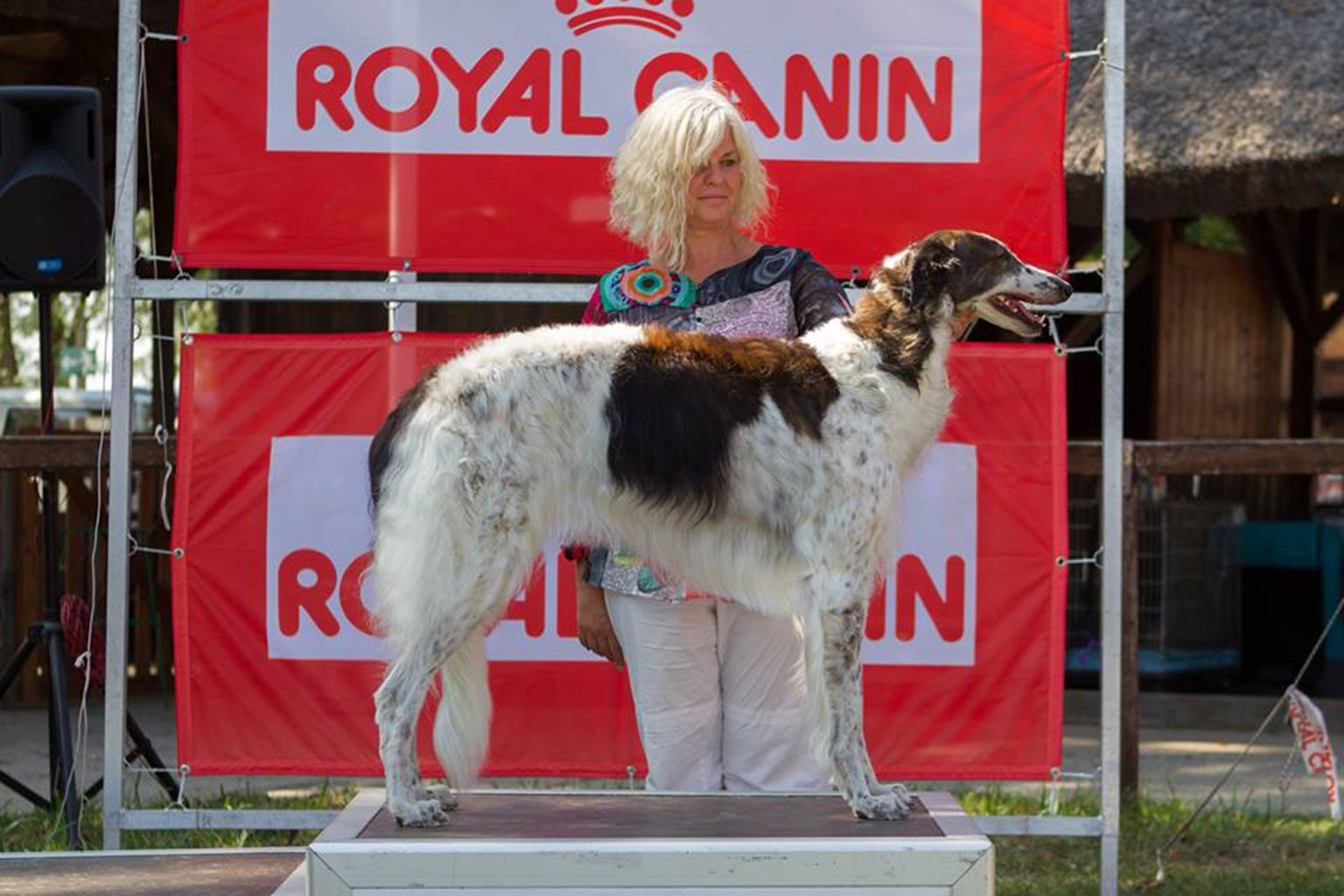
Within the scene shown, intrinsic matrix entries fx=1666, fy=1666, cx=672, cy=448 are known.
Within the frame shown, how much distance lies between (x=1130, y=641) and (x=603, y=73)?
254cm

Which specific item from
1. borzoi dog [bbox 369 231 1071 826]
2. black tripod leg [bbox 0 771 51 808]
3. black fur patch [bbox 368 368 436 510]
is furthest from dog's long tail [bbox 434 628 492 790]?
black tripod leg [bbox 0 771 51 808]

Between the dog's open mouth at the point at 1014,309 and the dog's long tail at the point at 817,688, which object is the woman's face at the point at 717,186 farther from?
the dog's long tail at the point at 817,688

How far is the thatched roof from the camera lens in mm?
7910

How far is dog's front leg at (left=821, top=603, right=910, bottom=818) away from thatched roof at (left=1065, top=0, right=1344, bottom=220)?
17.1 ft

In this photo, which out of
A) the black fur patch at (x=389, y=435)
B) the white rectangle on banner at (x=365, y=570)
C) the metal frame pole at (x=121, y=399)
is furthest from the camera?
the white rectangle on banner at (x=365, y=570)

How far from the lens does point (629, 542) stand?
3.40 meters

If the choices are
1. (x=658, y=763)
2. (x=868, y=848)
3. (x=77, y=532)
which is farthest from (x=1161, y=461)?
(x=77, y=532)

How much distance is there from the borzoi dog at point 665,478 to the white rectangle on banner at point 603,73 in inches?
56.4

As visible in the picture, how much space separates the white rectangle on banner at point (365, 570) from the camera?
4.80 metres

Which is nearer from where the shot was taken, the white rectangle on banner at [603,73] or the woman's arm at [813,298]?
the woman's arm at [813,298]

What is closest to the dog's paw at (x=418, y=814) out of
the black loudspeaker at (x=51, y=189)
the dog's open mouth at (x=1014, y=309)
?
the dog's open mouth at (x=1014, y=309)

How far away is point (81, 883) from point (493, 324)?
261 inches

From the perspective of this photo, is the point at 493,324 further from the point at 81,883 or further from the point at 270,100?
the point at 81,883

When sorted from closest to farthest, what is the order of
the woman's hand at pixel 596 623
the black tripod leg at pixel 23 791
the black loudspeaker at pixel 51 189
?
the woman's hand at pixel 596 623 → the black loudspeaker at pixel 51 189 → the black tripod leg at pixel 23 791
